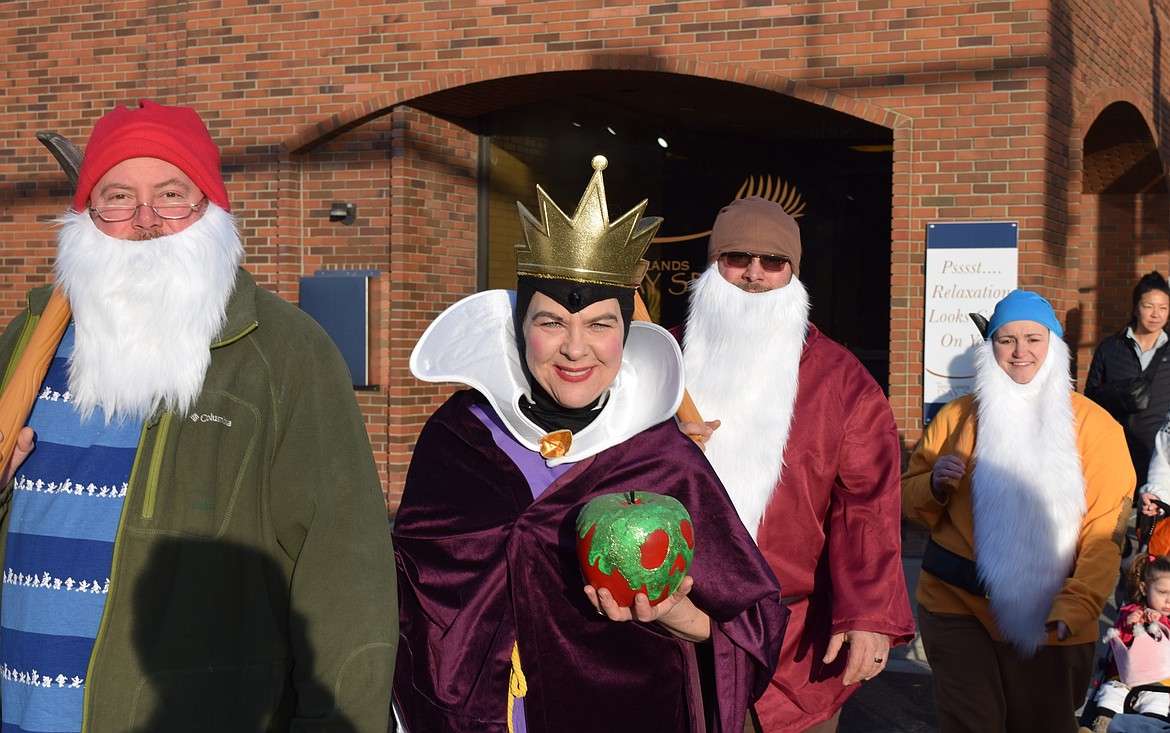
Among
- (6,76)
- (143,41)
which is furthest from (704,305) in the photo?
(6,76)

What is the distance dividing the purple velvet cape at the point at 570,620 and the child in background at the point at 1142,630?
6.95 ft

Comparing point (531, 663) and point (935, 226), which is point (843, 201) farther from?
point (531, 663)

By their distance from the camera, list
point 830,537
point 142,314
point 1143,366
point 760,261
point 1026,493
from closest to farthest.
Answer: point 142,314 < point 830,537 < point 760,261 < point 1026,493 < point 1143,366

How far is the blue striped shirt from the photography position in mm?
2273

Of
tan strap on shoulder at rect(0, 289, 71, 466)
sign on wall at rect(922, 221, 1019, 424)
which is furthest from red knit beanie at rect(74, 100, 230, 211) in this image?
sign on wall at rect(922, 221, 1019, 424)

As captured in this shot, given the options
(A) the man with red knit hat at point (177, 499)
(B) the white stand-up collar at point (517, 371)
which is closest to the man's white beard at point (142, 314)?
(A) the man with red knit hat at point (177, 499)

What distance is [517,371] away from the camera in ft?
9.93

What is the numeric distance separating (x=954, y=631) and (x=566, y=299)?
7.79ft

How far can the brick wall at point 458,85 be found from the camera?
8328 mm

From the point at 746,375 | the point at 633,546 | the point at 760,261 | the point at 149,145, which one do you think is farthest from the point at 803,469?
the point at 149,145

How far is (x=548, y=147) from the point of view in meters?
10.7

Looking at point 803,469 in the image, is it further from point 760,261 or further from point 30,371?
point 30,371

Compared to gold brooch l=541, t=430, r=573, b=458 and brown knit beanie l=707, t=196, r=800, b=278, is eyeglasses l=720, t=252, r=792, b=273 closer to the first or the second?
brown knit beanie l=707, t=196, r=800, b=278

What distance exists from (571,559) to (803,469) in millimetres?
1297
